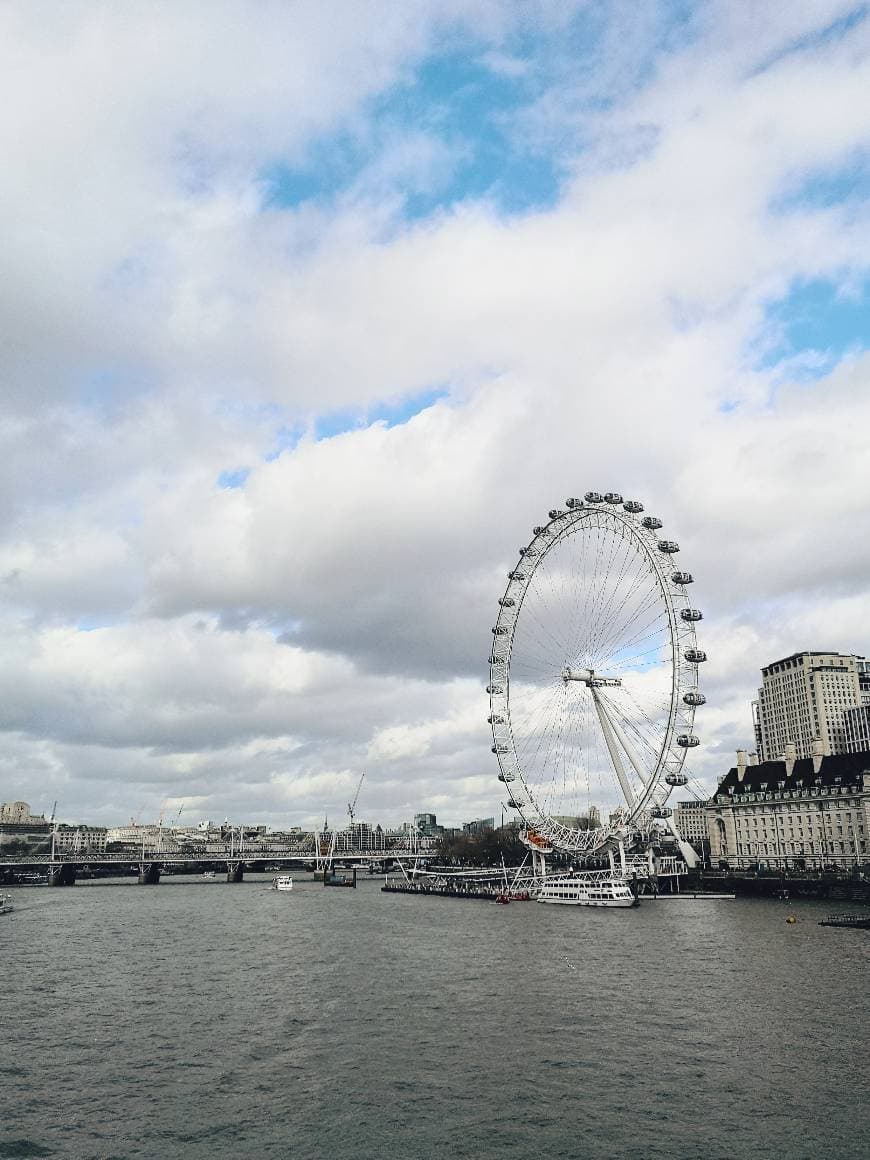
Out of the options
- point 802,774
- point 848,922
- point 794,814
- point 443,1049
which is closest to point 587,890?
point 848,922

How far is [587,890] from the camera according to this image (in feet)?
372

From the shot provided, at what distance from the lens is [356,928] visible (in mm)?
88625

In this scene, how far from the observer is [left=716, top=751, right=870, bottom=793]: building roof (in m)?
138

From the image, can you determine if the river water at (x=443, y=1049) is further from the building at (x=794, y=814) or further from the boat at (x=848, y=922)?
the building at (x=794, y=814)

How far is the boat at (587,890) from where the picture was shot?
108 meters

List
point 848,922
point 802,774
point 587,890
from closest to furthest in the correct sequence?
point 848,922, point 587,890, point 802,774

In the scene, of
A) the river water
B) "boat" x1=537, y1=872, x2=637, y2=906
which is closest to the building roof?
"boat" x1=537, y1=872, x2=637, y2=906

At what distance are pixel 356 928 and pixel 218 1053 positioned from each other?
2060 inches

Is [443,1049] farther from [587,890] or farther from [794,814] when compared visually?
[794,814]

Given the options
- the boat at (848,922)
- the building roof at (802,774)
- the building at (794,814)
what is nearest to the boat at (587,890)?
the boat at (848,922)

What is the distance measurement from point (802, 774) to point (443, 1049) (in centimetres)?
12659

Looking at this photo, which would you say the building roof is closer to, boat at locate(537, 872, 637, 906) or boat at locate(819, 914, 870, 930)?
boat at locate(537, 872, 637, 906)

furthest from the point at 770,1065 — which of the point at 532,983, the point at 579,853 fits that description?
the point at 579,853

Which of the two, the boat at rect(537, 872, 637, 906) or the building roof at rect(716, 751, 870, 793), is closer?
the boat at rect(537, 872, 637, 906)
